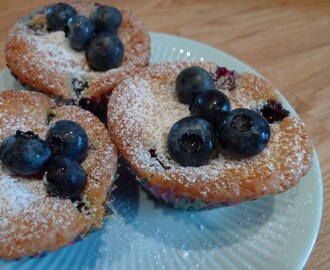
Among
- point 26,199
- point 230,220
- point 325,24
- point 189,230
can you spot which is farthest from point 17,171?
point 325,24

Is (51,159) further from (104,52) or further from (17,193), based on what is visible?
(104,52)

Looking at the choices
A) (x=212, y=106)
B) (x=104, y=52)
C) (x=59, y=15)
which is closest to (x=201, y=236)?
(x=212, y=106)

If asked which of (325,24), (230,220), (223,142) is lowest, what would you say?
(230,220)

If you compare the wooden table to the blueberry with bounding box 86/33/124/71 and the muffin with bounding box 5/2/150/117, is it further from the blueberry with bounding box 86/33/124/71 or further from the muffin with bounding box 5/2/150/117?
the blueberry with bounding box 86/33/124/71

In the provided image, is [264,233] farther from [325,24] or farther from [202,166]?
[325,24]

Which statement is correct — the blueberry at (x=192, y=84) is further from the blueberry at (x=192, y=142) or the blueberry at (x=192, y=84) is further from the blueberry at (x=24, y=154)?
the blueberry at (x=24, y=154)

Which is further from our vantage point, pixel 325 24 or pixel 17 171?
pixel 325 24

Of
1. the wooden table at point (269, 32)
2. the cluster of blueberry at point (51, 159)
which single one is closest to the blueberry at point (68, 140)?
the cluster of blueberry at point (51, 159)

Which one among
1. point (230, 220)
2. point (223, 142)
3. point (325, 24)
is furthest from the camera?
point (325, 24)
